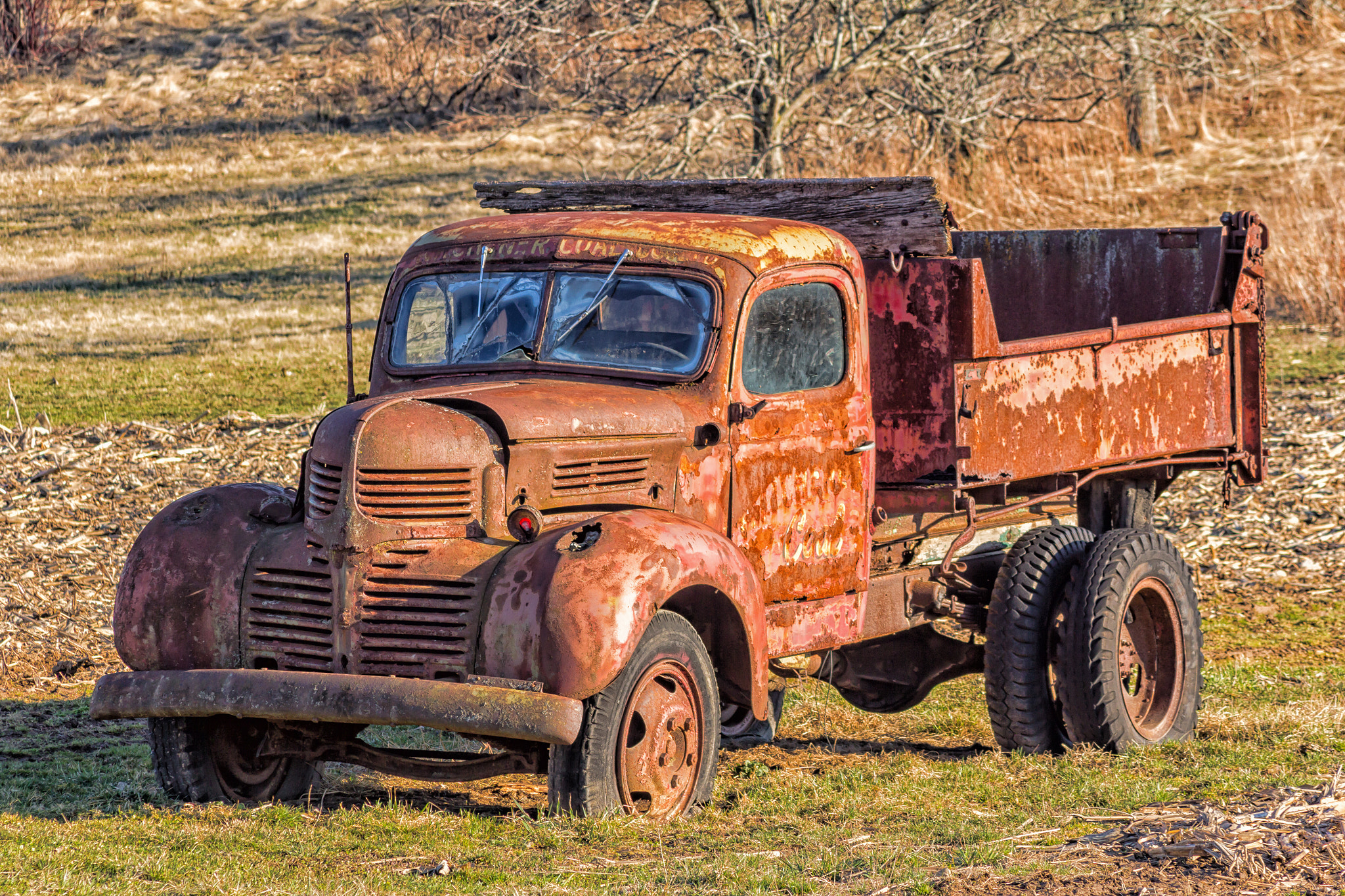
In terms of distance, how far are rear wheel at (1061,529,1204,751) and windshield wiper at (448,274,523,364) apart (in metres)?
2.70

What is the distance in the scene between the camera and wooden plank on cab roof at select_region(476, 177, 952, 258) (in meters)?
6.84

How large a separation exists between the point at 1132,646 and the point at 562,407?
10.2 ft

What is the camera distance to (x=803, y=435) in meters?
6.34

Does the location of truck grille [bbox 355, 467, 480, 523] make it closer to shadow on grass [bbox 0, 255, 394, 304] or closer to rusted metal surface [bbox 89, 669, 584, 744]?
rusted metal surface [bbox 89, 669, 584, 744]

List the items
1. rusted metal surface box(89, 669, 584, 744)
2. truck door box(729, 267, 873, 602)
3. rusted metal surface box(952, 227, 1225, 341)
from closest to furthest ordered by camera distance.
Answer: rusted metal surface box(89, 669, 584, 744)
truck door box(729, 267, 873, 602)
rusted metal surface box(952, 227, 1225, 341)

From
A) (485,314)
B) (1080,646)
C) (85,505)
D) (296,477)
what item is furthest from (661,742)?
(85,505)

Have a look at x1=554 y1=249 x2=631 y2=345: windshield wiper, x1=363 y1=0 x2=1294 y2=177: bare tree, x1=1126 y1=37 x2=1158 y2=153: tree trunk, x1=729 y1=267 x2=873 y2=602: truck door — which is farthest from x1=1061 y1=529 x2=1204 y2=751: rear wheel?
x1=1126 y1=37 x2=1158 y2=153: tree trunk

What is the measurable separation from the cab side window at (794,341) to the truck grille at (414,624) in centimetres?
146

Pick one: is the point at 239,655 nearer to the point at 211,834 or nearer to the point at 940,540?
the point at 211,834

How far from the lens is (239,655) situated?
223 inches

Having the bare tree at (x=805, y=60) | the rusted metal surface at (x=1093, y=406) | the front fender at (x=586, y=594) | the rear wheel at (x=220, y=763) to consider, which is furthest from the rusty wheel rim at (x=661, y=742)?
the bare tree at (x=805, y=60)

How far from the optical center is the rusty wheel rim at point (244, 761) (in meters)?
6.08

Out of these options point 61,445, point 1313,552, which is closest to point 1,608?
point 61,445

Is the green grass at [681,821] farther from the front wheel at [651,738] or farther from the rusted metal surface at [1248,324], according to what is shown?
the rusted metal surface at [1248,324]
